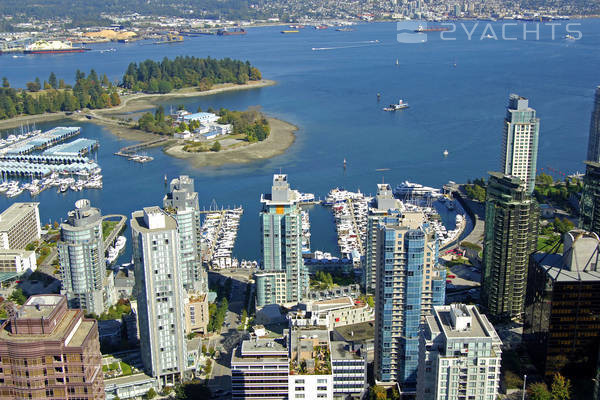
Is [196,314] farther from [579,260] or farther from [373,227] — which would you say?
[579,260]

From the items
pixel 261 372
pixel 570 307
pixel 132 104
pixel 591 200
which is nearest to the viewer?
pixel 261 372

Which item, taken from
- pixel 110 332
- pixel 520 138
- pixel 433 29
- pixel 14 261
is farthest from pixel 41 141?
pixel 433 29

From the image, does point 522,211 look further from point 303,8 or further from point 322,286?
point 303,8

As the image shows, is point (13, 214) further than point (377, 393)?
Yes

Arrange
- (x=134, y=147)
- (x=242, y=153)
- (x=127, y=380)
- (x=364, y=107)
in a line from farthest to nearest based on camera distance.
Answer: (x=364, y=107) < (x=134, y=147) < (x=242, y=153) < (x=127, y=380)

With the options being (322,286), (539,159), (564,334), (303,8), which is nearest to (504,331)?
(564,334)

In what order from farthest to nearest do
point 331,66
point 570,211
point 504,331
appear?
point 331,66 → point 570,211 → point 504,331
